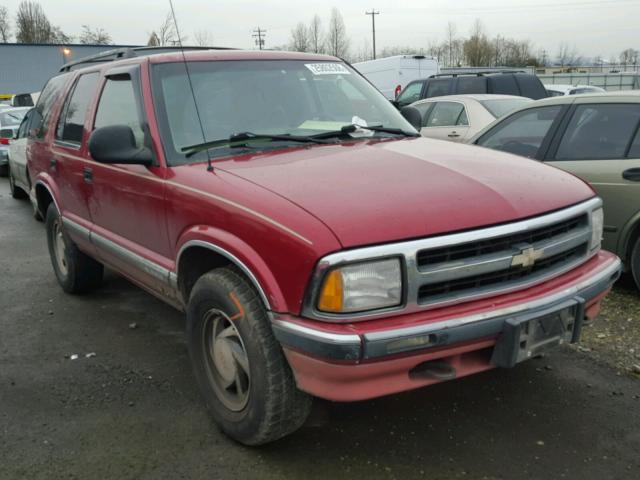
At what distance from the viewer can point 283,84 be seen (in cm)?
388

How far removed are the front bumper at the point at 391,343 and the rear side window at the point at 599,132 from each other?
2669 mm

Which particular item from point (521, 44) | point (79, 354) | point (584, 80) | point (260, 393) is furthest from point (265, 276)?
point (521, 44)

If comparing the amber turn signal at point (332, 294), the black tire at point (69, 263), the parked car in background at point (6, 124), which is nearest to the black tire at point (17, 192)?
the parked car in background at point (6, 124)

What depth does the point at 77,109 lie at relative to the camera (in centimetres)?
479

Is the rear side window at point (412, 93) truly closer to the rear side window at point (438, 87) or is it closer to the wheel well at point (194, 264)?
the rear side window at point (438, 87)

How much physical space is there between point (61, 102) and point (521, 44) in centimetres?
8417

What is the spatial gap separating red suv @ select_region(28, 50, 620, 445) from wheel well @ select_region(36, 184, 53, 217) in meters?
1.58

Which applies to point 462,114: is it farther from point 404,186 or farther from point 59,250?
point 404,186

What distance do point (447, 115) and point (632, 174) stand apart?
5.40 metres

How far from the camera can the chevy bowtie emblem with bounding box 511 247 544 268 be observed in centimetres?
267

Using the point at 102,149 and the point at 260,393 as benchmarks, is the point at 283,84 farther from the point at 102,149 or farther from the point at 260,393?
the point at 260,393

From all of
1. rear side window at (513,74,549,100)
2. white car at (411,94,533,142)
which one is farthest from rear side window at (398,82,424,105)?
white car at (411,94,533,142)

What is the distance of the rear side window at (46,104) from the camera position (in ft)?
17.6

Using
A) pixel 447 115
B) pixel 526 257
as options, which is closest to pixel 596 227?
pixel 526 257
